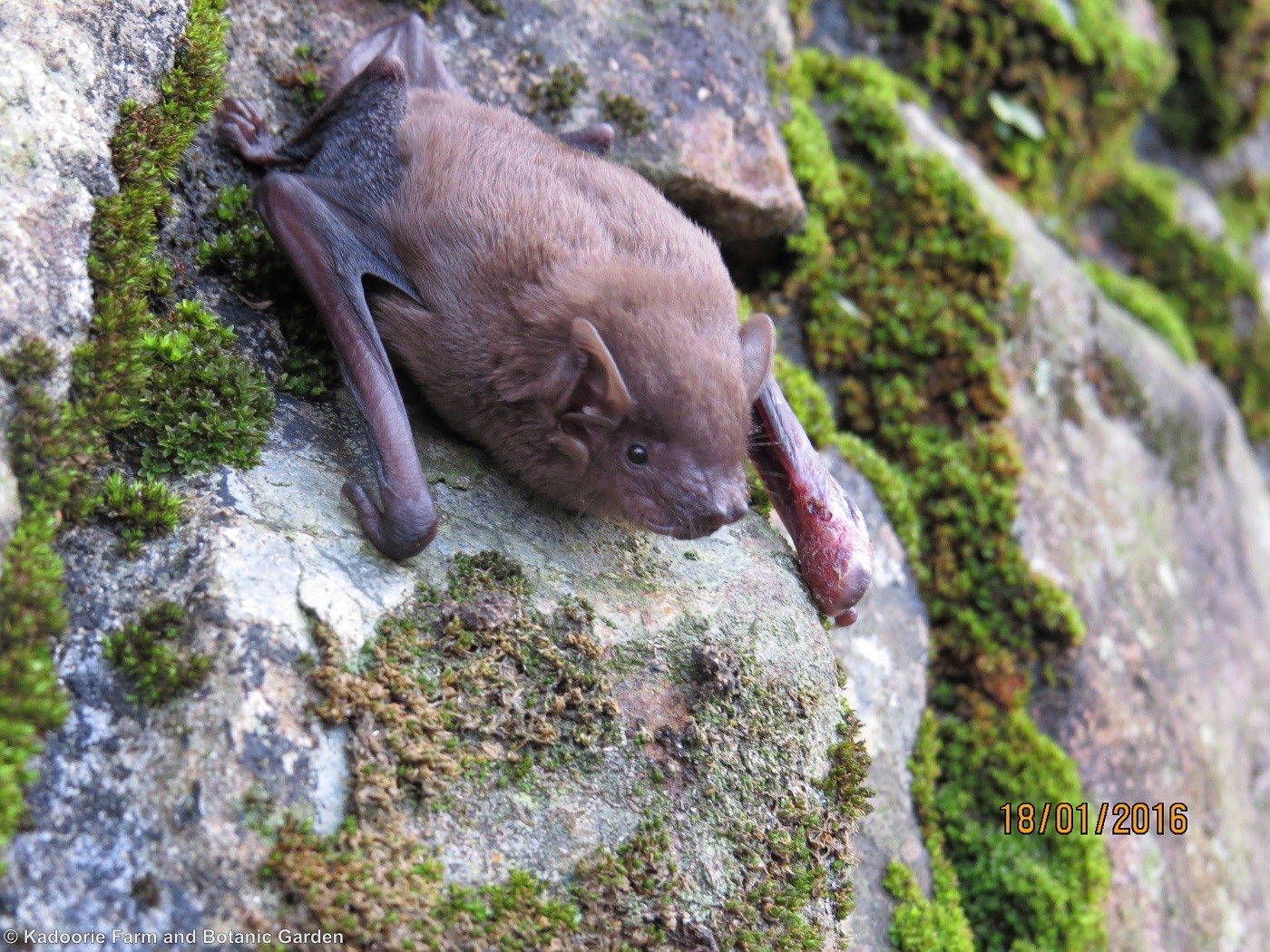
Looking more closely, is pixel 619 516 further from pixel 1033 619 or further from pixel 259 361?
pixel 1033 619

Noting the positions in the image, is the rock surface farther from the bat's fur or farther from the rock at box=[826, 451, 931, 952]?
the rock at box=[826, 451, 931, 952]

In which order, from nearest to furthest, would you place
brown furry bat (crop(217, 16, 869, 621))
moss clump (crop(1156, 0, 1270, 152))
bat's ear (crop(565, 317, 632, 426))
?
bat's ear (crop(565, 317, 632, 426)) < brown furry bat (crop(217, 16, 869, 621)) < moss clump (crop(1156, 0, 1270, 152))

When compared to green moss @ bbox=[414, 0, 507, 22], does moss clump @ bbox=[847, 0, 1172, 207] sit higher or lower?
higher

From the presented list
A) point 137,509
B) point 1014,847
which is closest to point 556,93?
point 137,509

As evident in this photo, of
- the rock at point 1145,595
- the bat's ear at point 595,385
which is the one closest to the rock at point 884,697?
the rock at point 1145,595

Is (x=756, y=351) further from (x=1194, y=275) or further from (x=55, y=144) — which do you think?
(x=1194, y=275)

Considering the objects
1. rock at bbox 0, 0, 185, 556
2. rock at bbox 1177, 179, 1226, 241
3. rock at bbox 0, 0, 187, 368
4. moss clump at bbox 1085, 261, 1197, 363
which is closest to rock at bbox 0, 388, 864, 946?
rock at bbox 0, 0, 185, 556

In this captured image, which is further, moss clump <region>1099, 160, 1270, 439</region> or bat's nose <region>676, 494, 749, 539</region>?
moss clump <region>1099, 160, 1270, 439</region>
